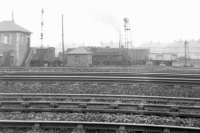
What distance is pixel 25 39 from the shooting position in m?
32.9

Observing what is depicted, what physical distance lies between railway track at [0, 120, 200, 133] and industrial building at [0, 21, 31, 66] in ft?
81.0

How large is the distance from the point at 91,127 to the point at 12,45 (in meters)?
27.5

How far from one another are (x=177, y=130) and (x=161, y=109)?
2.17 meters

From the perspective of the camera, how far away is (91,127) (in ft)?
22.4

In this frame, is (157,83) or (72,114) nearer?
(72,114)

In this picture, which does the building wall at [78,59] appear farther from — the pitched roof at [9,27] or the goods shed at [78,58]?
the pitched roof at [9,27]

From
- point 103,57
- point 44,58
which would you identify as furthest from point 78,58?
point 44,58

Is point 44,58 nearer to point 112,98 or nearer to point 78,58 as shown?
point 78,58

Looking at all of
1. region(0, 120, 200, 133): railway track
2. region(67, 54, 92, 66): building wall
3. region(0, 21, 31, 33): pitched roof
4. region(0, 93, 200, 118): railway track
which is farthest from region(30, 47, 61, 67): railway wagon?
region(0, 120, 200, 133): railway track

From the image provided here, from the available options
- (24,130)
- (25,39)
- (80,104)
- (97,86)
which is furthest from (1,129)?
(25,39)

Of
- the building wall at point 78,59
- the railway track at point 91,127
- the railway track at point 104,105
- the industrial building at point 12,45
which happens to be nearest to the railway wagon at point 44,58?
the industrial building at point 12,45

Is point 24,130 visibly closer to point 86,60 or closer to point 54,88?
point 54,88

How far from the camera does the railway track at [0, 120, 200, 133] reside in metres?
6.56

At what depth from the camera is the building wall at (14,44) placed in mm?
30734
